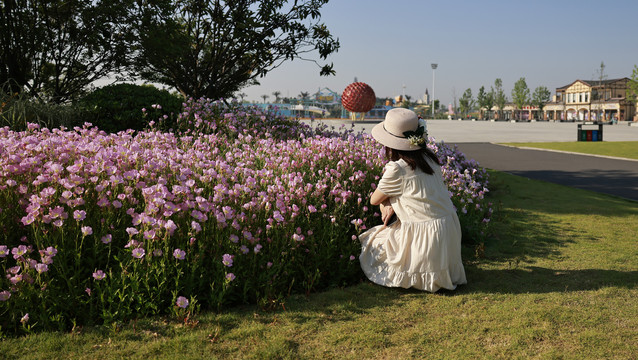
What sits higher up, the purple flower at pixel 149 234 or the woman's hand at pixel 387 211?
the purple flower at pixel 149 234

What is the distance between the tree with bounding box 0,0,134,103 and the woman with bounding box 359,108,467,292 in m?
8.81

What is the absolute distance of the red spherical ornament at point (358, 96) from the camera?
59.1 ft

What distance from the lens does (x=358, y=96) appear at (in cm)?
1822

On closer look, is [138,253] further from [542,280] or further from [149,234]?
[542,280]

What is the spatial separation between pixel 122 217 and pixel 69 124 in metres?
5.20

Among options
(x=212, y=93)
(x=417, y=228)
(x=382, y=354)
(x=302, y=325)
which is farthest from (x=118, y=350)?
(x=212, y=93)

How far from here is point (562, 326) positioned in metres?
3.41

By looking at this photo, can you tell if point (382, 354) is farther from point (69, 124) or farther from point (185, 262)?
point (69, 124)

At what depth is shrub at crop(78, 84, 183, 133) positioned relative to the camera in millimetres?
8609

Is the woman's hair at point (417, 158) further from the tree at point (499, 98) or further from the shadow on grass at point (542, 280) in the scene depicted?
the tree at point (499, 98)

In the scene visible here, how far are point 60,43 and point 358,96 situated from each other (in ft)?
33.4

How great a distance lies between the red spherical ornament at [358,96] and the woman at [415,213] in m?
14.1

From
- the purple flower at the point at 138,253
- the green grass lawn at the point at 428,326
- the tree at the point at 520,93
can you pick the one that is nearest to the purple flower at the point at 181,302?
the green grass lawn at the point at 428,326

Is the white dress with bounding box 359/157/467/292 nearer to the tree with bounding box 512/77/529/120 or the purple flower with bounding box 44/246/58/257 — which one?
the purple flower with bounding box 44/246/58/257
